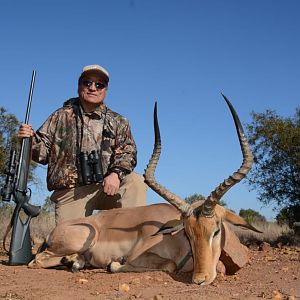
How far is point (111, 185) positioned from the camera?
6914 mm

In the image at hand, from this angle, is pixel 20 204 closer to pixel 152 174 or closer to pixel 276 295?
pixel 152 174

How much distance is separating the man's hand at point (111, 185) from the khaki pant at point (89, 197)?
1.44 feet

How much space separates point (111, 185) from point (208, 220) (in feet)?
7.57

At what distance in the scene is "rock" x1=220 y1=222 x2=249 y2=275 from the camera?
527cm

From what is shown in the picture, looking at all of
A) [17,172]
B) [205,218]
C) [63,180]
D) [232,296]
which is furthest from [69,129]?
[232,296]

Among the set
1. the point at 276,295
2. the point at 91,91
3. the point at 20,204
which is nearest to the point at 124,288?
the point at 276,295

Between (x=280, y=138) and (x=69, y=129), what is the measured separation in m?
6.17

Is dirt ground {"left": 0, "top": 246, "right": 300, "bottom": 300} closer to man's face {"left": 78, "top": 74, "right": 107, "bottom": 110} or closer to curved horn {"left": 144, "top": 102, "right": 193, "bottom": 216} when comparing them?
curved horn {"left": 144, "top": 102, "right": 193, "bottom": 216}

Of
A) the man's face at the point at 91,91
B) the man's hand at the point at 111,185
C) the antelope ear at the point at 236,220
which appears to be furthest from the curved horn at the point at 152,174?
the man's face at the point at 91,91

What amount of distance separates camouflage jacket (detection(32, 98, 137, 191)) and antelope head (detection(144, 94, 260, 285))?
216cm

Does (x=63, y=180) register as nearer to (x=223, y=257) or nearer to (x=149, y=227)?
(x=149, y=227)

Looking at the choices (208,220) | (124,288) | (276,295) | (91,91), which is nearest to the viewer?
(276,295)

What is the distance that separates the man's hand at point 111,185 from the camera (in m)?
6.92

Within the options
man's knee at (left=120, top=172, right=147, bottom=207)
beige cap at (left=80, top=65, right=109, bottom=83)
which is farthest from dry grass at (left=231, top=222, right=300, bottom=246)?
beige cap at (left=80, top=65, right=109, bottom=83)
